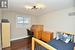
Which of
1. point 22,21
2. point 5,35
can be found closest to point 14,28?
point 22,21

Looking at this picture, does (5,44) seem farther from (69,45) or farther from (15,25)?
(69,45)

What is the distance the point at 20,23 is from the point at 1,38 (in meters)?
3.05

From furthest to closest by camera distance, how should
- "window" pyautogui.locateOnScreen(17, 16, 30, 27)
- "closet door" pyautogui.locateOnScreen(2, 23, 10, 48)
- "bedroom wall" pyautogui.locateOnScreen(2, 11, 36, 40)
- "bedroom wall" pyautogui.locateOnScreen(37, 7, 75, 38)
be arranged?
"window" pyautogui.locateOnScreen(17, 16, 30, 27)
"bedroom wall" pyautogui.locateOnScreen(2, 11, 36, 40)
"bedroom wall" pyautogui.locateOnScreen(37, 7, 75, 38)
"closet door" pyautogui.locateOnScreen(2, 23, 10, 48)

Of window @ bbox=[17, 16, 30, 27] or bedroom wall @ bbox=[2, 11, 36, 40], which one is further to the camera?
window @ bbox=[17, 16, 30, 27]

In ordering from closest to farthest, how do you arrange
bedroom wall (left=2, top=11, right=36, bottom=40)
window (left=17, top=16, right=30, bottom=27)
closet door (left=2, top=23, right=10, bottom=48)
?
closet door (left=2, top=23, right=10, bottom=48) → bedroom wall (left=2, top=11, right=36, bottom=40) → window (left=17, top=16, right=30, bottom=27)

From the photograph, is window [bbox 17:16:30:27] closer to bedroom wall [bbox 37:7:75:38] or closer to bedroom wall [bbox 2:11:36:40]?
bedroom wall [bbox 2:11:36:40]

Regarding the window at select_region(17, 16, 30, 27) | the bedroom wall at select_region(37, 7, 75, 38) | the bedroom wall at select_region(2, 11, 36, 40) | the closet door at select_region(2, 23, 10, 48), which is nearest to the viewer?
the closet door at select_region(2, 23, 10, 48)

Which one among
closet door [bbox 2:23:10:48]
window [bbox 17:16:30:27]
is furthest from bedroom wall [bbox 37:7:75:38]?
closet door [bbox 2:23:10:48]

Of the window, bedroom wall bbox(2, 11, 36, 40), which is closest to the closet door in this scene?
bedroom wall bbox(2, 11, 36, 40)

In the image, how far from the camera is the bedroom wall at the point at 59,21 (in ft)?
19.4

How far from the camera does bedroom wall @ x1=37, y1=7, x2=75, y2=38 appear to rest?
→ 5900 millimetres

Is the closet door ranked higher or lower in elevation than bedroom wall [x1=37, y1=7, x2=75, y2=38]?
lower

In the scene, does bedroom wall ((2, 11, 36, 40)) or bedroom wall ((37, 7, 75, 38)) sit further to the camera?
bedroom wall ((2, 11, 36, 40))

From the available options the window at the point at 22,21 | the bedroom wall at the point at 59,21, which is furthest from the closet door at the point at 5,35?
the bedroom wall at the point at 59,21
